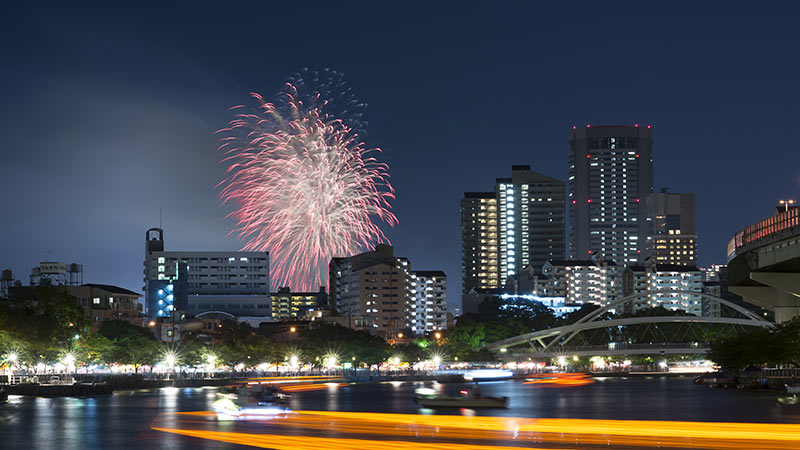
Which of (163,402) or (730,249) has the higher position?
(730,249)

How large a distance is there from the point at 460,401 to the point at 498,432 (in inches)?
851

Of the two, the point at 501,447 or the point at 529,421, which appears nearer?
the point at 501,447

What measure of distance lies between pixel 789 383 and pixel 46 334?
242 feet

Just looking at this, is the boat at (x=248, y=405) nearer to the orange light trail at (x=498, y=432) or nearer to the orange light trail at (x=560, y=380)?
the orange light trail at (x=498, y=432)

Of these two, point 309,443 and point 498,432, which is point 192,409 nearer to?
point 498,432

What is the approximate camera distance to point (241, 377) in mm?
130250

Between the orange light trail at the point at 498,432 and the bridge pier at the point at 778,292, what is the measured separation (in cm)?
5243

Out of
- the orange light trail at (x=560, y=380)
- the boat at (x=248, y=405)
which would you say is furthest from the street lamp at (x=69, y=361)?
the boat at (x=248, y=405)

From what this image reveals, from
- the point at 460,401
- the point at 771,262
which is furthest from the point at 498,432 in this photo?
the point at 771,262

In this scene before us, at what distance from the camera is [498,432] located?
150 ft

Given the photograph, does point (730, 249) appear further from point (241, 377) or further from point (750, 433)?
point (750, 433)

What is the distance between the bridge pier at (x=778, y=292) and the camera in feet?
327

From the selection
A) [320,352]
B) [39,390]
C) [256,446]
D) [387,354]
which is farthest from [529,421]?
[387,354]

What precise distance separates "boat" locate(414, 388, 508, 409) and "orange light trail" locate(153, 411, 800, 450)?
9.71m
